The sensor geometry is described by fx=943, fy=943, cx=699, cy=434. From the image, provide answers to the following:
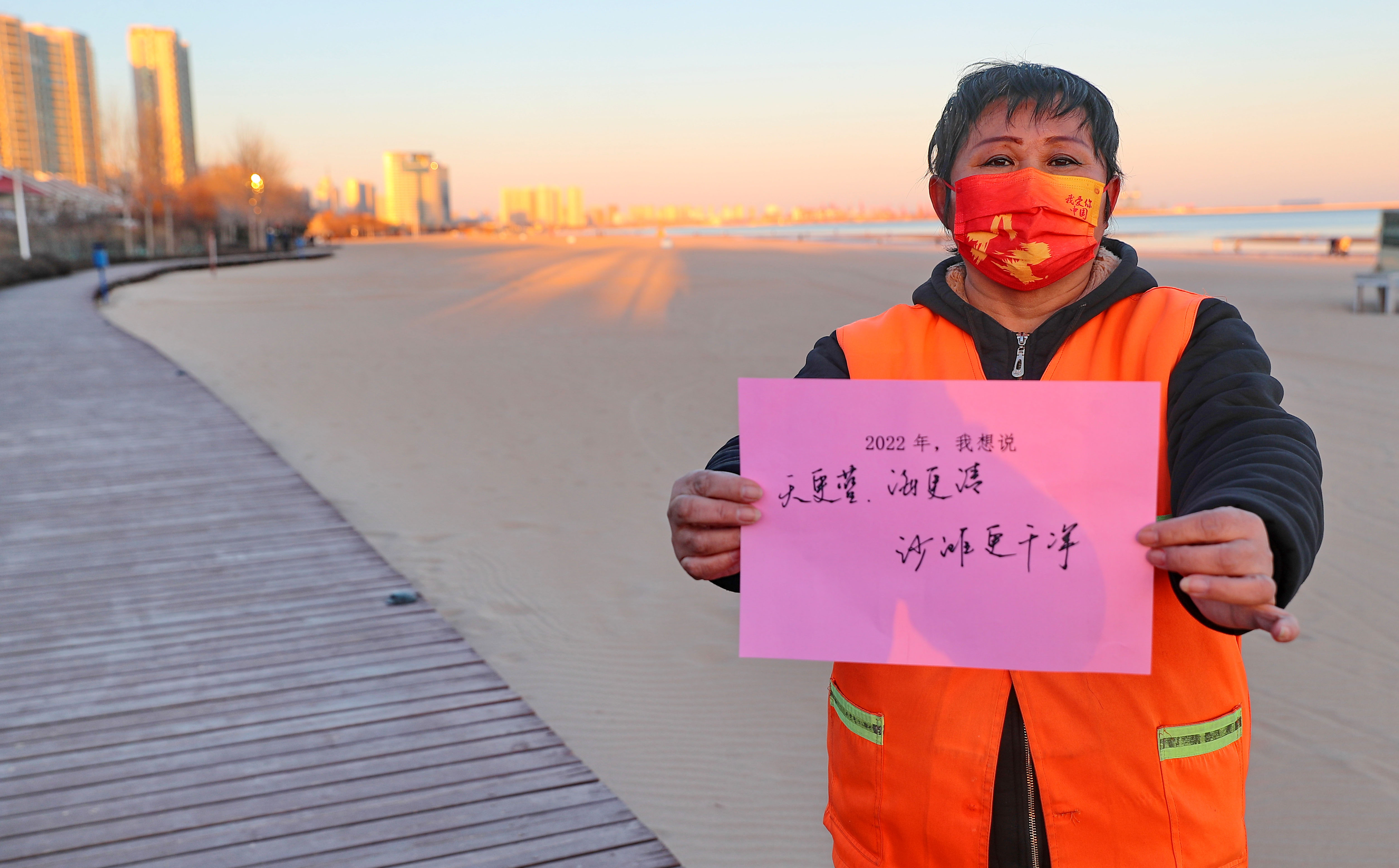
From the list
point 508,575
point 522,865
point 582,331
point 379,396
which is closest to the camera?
point 522,865

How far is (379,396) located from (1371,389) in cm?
1144

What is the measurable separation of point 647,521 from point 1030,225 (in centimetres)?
557

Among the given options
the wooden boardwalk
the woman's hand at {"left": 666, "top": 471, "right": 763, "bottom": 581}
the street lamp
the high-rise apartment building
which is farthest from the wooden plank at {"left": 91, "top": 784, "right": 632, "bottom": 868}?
the high-rise apartment building

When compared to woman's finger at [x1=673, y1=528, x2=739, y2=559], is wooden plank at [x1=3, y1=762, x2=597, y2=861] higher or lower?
lower

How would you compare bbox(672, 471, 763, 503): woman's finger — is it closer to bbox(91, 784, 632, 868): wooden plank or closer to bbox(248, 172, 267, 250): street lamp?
bbox(91, 784, 632, 868): wooden plank

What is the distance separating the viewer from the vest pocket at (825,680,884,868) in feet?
4.84

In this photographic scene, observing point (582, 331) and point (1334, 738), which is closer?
point (1334, 738)

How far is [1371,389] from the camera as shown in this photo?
34.4 feet

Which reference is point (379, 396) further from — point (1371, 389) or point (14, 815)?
point (1371, 389)

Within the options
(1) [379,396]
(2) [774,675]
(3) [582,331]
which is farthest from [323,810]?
(3) [582,331]

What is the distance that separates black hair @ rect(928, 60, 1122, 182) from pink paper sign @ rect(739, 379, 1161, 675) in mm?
510

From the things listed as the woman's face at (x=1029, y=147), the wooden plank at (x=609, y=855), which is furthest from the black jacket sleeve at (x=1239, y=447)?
the wooden plank at (x=609, y=855)

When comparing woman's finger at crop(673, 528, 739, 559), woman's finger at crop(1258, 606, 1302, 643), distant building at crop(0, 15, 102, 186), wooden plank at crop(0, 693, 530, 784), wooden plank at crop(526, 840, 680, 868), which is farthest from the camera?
distant building at crop(0, 15, 102, 186)

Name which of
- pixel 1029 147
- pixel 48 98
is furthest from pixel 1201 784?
pixel 48 98
